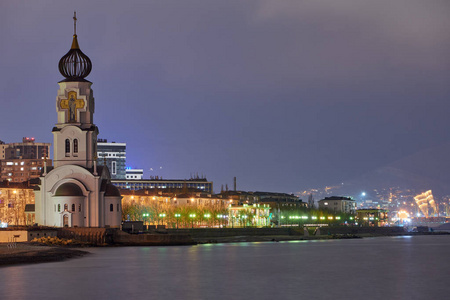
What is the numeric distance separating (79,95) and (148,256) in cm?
3598

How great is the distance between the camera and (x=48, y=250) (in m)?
80.2

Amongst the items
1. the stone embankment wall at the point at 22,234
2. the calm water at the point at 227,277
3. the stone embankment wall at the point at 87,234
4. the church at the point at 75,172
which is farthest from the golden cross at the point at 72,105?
the calm water at the point at 227,277

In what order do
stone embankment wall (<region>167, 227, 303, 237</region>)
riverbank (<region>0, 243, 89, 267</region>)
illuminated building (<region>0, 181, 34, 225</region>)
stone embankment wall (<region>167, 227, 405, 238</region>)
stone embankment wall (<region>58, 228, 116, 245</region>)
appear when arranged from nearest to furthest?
riverbank (<region>0, 243, 89, 267</region>) → stone embankment wall (<region>58, 228, 116, 245</region>) → illuminated building (<region>0, 181, 34, 225</region>) → stone embankment wall (<region>167, 227, 303, 237</region>) → stone embankment wall (<region>167, 227, 405, 238</region>)

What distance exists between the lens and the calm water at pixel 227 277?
165ft

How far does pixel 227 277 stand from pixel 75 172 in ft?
173

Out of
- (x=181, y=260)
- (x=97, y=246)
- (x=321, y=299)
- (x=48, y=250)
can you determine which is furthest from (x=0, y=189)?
(x=321, y=299)

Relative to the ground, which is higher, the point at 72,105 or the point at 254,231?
the point at 72,105

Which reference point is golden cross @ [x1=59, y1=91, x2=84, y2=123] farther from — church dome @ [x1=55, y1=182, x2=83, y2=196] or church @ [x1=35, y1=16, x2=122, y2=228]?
church dome @ [x1=55, y1=182, x2=83, y2=196]

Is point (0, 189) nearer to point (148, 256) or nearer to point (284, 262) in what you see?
point (148, 256)

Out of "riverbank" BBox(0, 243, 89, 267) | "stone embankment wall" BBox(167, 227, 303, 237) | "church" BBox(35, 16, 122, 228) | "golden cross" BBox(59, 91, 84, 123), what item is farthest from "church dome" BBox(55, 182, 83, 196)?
"riverbank" BBox(0, 243, 89, 267)

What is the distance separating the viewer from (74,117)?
365 feet

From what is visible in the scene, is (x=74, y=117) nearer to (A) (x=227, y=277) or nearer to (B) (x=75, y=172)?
(B) (x=75, y=172)

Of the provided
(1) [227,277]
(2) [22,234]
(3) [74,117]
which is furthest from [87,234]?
(1) [227,277]

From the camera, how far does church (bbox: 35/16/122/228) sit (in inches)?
4240
